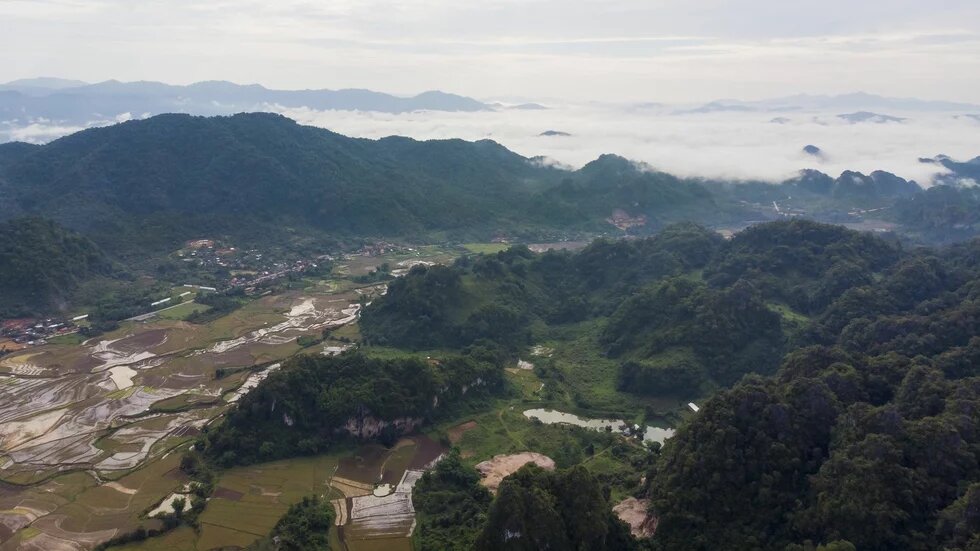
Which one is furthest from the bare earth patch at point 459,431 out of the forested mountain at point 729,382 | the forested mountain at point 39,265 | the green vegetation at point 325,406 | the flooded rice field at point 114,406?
the forested mountain at point 39,265

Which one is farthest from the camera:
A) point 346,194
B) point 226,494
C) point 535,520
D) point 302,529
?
point 346,194

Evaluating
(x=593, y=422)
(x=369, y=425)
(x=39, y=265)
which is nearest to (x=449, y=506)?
(x=369, y=425)

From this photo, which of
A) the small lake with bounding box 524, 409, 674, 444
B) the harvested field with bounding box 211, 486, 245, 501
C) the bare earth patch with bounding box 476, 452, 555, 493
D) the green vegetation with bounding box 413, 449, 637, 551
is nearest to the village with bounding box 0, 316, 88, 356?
the harvested field with bounding box 211, 486, 245, 501

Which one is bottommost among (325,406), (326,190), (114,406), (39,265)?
(114,406)

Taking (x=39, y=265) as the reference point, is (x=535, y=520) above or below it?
below

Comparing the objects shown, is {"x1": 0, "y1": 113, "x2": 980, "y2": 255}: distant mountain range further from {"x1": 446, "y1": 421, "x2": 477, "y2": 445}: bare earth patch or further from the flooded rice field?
{"x1": 446, "y1": 421, "x2": 477, "y2": 445}: bare earth patch

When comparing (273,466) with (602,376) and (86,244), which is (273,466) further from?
(86,244)

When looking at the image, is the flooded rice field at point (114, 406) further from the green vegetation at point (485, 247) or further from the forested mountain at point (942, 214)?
the forested mountain at point (942, 214)

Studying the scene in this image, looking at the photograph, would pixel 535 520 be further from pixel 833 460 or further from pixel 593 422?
pixel 593 422
